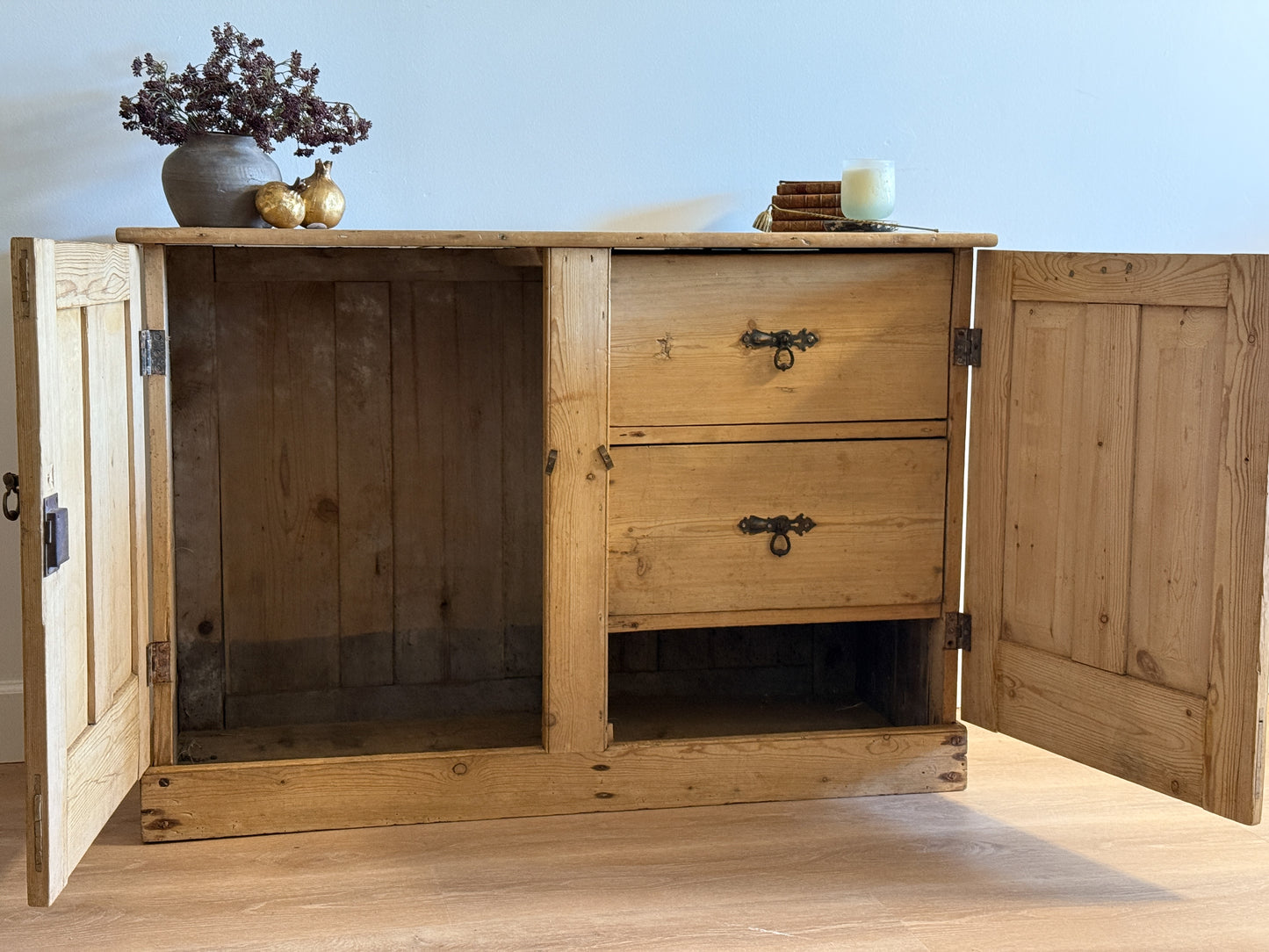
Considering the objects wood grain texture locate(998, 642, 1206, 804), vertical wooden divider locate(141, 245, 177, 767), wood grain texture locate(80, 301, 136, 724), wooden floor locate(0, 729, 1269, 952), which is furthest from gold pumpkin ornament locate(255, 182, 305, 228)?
wood grain texture locate(998, 642, 1206, 804)

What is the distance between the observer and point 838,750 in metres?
2.16

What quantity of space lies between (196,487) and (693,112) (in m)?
1.12

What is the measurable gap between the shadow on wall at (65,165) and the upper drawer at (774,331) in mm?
889

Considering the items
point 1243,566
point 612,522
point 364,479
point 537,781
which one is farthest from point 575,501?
point 1243,566

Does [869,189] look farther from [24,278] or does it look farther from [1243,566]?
[24,278]

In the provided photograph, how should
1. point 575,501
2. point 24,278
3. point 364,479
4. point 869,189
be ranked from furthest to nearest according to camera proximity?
point 364,479 < point 869,189 < point 575,501 < point 24,278

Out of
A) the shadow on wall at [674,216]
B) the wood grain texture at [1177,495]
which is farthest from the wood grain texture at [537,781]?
the shadow on wall at [674,216]

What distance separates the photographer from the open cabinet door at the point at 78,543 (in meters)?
1.42

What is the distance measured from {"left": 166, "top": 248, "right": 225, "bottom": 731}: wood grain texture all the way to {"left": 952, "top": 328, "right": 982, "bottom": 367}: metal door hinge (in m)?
1.25

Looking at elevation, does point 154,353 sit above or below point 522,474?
above

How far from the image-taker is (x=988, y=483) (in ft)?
6.91

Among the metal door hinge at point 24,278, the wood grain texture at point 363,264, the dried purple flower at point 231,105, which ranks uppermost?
the dried purple flower at point 231,105

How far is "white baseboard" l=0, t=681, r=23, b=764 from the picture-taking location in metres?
2.28

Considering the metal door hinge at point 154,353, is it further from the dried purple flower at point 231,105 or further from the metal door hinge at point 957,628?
the metal door hinge at point 957,628
